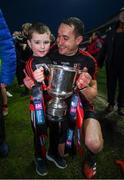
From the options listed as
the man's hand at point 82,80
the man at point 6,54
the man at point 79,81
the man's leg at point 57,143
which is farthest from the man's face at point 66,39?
the man's leg at point 57,143

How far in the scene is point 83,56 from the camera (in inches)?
107

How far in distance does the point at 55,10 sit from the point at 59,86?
14999 millimetres

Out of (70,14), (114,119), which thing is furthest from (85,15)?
(114,119)

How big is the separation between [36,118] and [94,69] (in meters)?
0.80

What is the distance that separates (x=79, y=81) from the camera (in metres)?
2.40

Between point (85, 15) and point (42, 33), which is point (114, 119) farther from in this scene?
point (85, 15)

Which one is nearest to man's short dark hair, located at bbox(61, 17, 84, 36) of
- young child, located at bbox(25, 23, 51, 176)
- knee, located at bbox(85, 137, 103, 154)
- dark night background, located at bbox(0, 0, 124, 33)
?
young child, located at bbox(25, 23, 51, 176)

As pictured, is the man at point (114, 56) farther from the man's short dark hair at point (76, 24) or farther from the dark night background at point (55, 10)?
the dark night background at point (55, 10)

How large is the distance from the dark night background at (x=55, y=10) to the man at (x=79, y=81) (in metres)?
13.3

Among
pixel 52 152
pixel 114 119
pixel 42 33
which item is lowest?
pixel 114 119

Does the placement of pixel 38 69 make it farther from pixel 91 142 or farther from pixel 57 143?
pixel 57 143

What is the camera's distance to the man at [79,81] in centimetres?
254

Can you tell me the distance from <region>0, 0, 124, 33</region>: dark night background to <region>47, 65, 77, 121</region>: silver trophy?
1379 centimetres

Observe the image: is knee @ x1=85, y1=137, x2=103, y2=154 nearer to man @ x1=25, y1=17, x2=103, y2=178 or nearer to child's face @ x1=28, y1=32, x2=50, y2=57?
man @ x1=25, y1=17, x2=103, y2=178
